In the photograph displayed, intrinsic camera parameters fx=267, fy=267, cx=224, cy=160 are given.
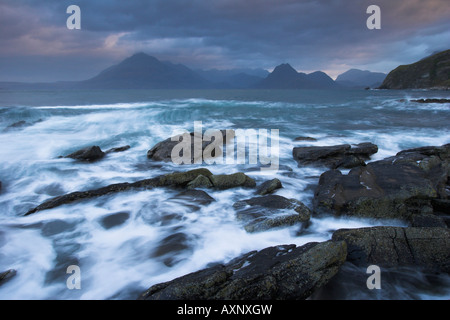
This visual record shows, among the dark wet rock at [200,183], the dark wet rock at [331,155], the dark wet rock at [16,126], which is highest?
the dark wet rock at [16,126]

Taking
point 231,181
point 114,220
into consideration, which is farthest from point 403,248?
point 114,220

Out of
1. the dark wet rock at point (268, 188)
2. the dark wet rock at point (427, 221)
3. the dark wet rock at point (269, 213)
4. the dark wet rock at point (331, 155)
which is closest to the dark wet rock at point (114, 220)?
the dark wet rock at point (269, 213)

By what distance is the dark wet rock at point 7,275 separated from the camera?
4.37 metres

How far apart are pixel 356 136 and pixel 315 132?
2.77 meters

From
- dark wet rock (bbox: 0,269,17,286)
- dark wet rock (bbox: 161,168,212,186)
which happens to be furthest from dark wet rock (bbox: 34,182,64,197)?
dark wet rock (bbox: 0,269,17,286)

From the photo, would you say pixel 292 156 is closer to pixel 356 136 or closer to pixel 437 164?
pixel 437 164

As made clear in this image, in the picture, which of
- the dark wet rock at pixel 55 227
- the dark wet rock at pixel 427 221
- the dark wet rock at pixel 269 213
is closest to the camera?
the dark wet rock at pixel 427 221

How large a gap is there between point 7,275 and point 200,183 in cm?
462

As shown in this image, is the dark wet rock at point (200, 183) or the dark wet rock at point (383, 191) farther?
the dark wet rock at point (200, 183)

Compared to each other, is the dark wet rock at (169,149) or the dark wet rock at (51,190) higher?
the dark wet rock at (169,149)

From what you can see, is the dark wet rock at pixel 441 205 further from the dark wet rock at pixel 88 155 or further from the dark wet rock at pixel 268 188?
the dark wet rock at pixel 88 155

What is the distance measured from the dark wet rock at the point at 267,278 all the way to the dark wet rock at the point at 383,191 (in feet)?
6.55

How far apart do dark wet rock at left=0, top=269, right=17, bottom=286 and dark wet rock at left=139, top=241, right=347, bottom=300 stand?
8.79 ft

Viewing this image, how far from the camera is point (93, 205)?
7.08 meters
